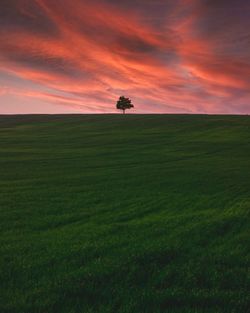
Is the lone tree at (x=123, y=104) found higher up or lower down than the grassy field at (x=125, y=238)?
higher up

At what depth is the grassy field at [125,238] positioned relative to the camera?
7.38 meters

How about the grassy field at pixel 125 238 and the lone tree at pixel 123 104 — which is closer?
the grassy field at pixel 125 238

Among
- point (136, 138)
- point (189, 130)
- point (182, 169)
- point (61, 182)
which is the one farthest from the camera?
point (189, 130)

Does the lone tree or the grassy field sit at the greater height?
the lone tree

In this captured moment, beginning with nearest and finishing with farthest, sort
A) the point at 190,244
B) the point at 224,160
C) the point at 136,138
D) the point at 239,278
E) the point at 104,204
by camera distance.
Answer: the point at 239,278
the point at 190,244
the point at 104,204
the point at 224,160
the point at 136,138

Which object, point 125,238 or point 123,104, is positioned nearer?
point 125,238

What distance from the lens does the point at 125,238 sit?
1116 cm

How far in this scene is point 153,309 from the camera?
6.94 meters

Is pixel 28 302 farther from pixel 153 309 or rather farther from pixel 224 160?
pixel 224 160

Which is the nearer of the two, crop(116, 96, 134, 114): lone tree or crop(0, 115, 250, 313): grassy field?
crop(0, 115, 250, 313): grassy field

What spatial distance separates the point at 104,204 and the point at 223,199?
5994 mm

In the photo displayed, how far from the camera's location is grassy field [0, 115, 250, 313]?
7.38 metres

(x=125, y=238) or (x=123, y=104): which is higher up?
(x=123, y=104)

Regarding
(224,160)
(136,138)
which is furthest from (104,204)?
(136,138)
